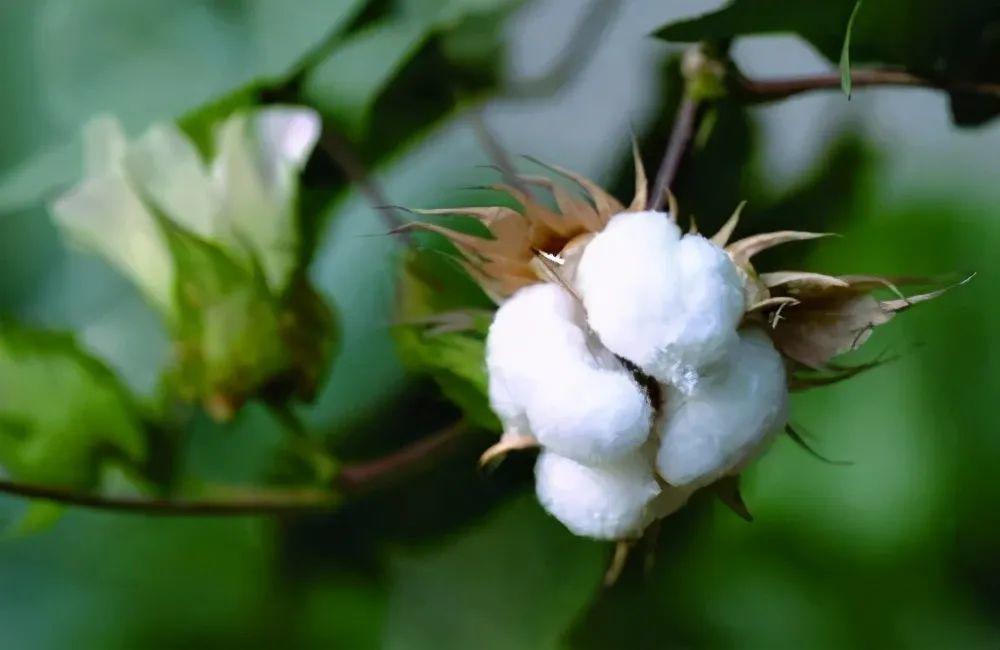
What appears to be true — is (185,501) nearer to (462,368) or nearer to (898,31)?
(462,368)

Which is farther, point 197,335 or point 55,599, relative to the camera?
point 55,599

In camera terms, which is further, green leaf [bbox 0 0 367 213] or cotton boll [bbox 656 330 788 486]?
green leaf [bbox 0 0 367 213]

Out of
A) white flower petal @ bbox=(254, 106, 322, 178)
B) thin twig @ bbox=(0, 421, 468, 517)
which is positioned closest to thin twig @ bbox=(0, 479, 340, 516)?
thin twig @ bbox=(0, 421, 468, 517)

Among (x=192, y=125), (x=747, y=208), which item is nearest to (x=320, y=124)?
(x=192, y=125)

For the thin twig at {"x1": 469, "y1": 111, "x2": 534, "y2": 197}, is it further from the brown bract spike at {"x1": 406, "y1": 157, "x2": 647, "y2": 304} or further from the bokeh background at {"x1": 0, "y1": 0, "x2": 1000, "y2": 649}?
the brown bract spike at {"x1": 406, "y1": 157, "x2": 647, "y2": 304}

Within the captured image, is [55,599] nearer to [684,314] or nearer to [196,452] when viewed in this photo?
[196,452]

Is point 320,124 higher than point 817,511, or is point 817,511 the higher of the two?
point 320,124

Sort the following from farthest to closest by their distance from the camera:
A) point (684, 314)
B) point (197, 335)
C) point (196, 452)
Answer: point (196, 452) < point (197, 335) < point (684, 314)
